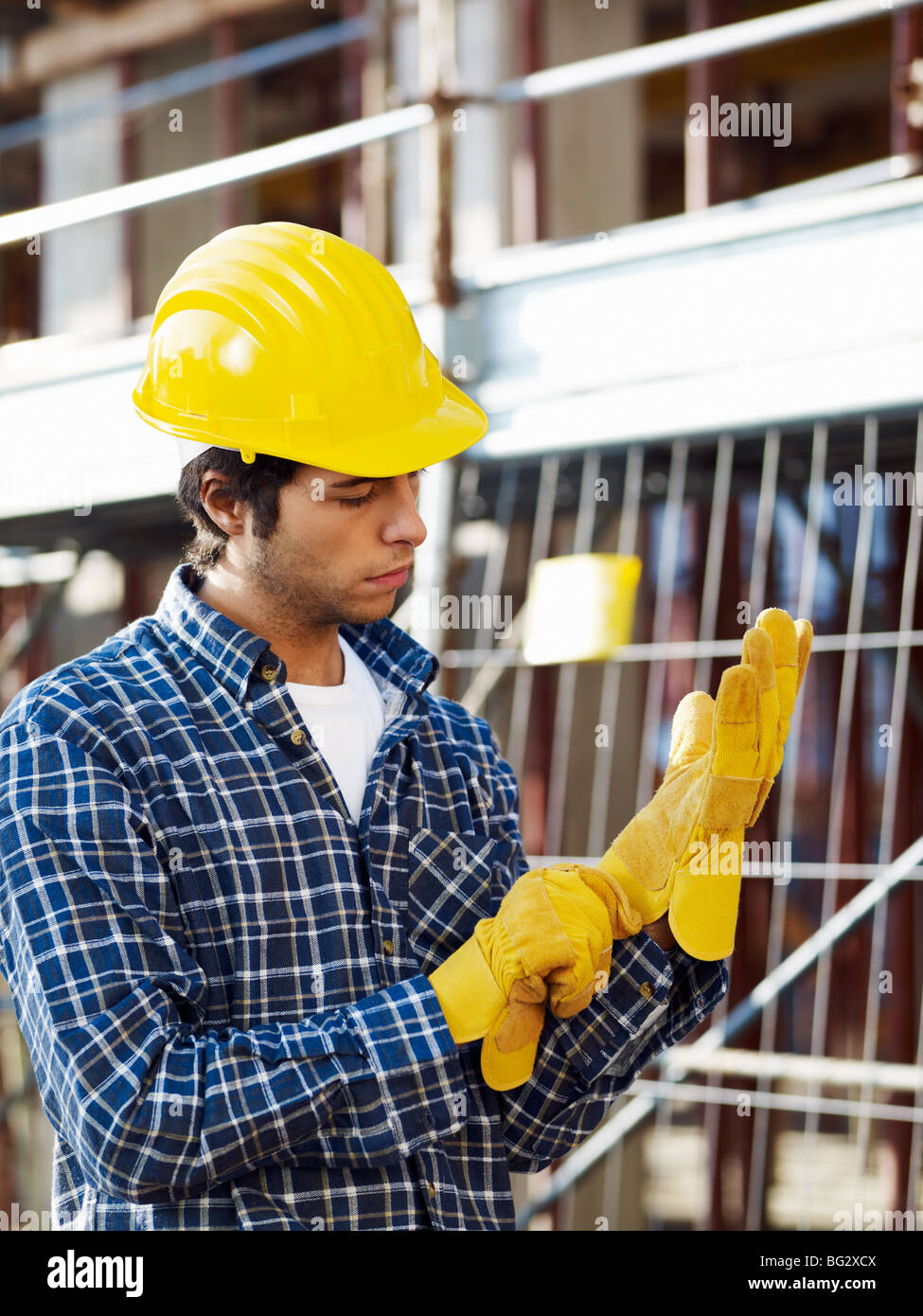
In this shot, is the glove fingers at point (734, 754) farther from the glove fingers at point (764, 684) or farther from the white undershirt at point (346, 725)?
the white undershirt at point (346, 725)

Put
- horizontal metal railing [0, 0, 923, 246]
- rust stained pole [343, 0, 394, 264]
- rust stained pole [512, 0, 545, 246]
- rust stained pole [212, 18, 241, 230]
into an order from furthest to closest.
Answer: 1. rust stained pole [212, 18, 241, 230]
2. rust stained pole [512, 0, 545, 246]
3. rust stained pole [343, 0, 394, 264]
4. horizontal metal railing [0, 0, 923, 246]

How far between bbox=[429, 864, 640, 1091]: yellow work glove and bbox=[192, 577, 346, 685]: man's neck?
441 millimetres

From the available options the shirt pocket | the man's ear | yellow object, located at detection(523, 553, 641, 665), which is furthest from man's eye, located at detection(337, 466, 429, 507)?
yellow object, located at detection(523, 553, 641, 665)

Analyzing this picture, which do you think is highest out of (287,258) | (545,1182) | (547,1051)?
(287,258)

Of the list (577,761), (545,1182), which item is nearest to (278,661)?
(545,1182)

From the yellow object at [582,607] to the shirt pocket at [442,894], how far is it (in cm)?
190

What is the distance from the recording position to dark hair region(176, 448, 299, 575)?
195cm

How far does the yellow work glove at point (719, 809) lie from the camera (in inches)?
72.1

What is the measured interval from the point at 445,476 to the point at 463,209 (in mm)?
2859

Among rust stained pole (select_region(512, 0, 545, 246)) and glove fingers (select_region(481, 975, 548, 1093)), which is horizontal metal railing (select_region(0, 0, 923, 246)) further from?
glove fingers (select_region(481, 975, 548, 1093))

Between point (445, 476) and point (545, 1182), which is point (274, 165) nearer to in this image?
point (445, 476)

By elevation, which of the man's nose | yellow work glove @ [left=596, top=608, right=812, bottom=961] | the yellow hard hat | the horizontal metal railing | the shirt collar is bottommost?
yellow work glove @ [left=596, top=608, right=812, bottom=961]

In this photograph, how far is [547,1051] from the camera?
1.95 metres

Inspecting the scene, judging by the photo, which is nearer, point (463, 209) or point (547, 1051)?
point (547, 1051)
